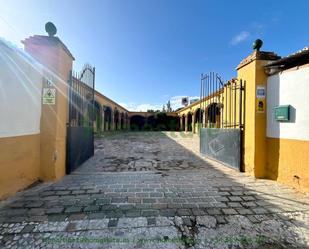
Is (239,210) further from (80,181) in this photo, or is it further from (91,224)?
(80,181)

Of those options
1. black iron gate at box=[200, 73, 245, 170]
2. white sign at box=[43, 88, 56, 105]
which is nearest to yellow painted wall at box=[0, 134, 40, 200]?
white sign at box=[43, 88, 56, 105]

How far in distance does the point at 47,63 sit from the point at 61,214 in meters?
3.12

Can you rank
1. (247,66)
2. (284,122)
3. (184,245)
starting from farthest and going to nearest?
(247,66), (284,122), (184,245)

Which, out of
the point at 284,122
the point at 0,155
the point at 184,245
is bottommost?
the point at 184,245

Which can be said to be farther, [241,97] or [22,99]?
[241,97]

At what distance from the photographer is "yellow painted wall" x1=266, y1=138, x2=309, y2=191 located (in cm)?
326

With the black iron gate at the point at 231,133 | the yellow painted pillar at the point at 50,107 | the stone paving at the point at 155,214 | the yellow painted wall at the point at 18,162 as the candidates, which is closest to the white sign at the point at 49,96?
the yellow painted pillar at the point at 50,107

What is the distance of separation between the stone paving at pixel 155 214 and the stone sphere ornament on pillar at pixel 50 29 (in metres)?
3.21

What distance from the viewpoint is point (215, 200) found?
2.91 m

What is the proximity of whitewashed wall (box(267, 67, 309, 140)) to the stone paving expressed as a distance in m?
1.10

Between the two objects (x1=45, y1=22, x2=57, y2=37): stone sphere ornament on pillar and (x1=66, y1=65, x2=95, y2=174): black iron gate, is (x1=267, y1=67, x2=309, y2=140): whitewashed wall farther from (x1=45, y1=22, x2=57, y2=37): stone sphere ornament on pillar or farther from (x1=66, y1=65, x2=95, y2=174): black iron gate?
(x1=45, y1=22, x2=57, y2=37): stone sphere ornament on pillar

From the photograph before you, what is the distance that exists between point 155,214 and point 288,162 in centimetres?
297

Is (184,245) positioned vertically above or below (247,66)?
below

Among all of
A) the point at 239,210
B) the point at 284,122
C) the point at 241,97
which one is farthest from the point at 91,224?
the point at 241,97
